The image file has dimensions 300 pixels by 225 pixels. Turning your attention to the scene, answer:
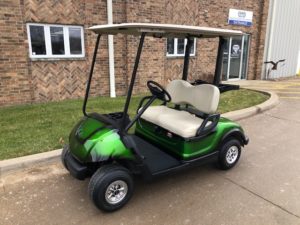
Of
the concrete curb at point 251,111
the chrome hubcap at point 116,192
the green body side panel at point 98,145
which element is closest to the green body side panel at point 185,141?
the green body side panel at point 98,145

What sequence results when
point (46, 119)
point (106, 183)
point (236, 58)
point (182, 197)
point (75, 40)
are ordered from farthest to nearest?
point (236, 58)
point (75, 40)
point (46, 119)
point (182, 197)
point (106, 183)

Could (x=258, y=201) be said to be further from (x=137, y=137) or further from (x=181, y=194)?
(x=137, y=137)

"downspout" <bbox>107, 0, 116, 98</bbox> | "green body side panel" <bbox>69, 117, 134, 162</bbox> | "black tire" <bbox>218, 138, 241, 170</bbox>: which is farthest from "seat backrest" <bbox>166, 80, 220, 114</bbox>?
"downspout" <bbox>107, 0, 116, 98</bbox>

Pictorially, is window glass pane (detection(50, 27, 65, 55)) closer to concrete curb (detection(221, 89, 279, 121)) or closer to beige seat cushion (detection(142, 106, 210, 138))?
beige seat cushion (detection(142, 106, 210, 138))

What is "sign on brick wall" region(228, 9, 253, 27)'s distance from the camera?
10619 mm

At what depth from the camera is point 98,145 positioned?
2.74m

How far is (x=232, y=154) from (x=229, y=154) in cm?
7

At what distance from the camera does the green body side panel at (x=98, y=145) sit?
2721 millimetres

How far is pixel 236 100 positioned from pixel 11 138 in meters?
5.75

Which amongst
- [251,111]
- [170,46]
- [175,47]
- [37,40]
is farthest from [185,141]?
[175,47]

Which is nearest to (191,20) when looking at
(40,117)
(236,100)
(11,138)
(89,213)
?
(236,100)

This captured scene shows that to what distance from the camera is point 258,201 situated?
303 cm

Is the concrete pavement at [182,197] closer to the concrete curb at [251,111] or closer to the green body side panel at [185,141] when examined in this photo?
the green body side panel at [185,141]

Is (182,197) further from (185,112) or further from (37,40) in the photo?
(37,40)
